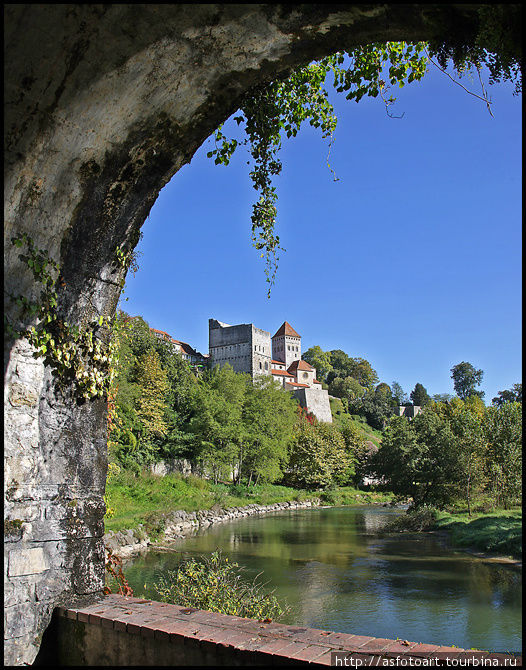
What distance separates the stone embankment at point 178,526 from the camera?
17.0 m

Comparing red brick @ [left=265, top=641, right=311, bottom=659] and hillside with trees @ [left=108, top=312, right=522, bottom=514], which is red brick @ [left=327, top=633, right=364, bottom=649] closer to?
red brick @ [left=265, top=641, right=311, bottom=659]

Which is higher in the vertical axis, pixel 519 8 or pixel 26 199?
pixel 519 8

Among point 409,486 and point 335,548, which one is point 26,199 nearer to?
point 335,548

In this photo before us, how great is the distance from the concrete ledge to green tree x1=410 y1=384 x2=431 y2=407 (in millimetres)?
98515

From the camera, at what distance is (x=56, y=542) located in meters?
3.81

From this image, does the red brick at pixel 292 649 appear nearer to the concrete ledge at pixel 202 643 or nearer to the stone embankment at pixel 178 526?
the concrete ledge at pixel 202 643

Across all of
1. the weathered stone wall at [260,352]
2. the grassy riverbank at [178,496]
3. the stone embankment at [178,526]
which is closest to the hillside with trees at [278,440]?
the grassy riverbank at [178,496]

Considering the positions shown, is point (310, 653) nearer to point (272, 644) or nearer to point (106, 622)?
point (272, 644)

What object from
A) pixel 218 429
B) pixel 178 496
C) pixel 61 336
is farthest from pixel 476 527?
pixel 61 336

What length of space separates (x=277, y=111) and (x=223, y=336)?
6551 centimetres

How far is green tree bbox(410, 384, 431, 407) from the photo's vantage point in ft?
320

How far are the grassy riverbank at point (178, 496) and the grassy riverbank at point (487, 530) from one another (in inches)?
439

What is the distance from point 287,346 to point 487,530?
213 ft

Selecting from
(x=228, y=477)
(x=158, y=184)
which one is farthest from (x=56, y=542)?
(x=228, y=477)
